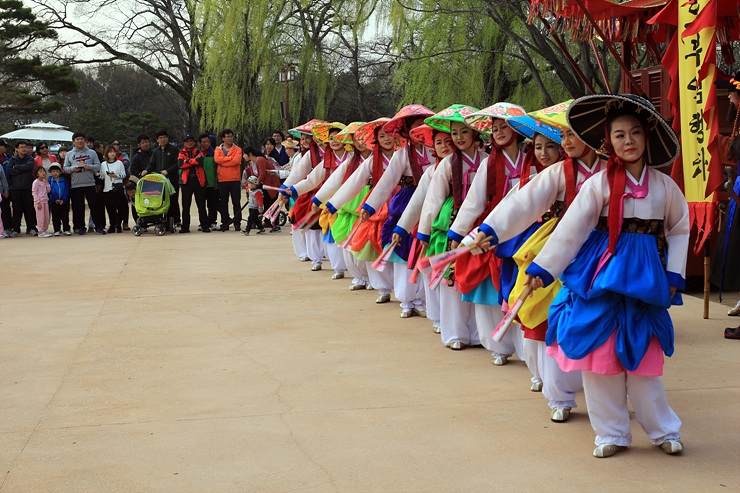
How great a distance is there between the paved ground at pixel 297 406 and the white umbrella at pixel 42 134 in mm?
18238

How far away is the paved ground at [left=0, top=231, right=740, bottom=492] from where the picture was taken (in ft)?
10.9

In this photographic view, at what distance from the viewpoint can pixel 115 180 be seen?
14031 mm

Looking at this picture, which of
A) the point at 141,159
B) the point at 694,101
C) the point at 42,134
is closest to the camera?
the point at 694,101

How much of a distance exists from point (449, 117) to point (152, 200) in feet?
29.8

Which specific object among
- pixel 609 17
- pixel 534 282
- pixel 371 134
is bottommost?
pixel 534 282

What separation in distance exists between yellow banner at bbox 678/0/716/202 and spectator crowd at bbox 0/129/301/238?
28.7 ft

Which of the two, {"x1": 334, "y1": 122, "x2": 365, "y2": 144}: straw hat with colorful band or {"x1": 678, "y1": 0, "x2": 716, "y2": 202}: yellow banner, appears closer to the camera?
{"x1": 678, "y1": 0, "x2": 716, "y2": 202}: yellow banner

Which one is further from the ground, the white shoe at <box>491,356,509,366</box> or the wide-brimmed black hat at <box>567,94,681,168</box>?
the wide-brimmed black hat at <box>567,94,681,168</box>

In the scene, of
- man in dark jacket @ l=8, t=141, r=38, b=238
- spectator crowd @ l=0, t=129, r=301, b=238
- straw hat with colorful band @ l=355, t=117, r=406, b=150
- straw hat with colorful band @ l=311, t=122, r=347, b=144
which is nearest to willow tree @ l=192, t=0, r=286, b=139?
spectator crowd @ l=0, t=129, r=301, b=238

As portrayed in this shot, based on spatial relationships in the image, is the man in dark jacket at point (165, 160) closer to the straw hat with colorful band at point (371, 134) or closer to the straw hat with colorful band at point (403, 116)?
the straw hat with colorful band at point (371, 134)

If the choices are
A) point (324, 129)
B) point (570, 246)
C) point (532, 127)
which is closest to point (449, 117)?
point (532, 127)

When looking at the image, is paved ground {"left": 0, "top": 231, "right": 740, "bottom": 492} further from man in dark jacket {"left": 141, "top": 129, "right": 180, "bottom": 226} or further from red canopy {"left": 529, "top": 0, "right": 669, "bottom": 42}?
man in dark jacket {"left": 141, "top": 129, "right": 180, "bottom": 226}

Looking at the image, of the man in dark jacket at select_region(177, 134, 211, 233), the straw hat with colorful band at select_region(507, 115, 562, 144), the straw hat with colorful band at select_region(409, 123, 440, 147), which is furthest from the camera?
the man in dark jacket at select_region(177, 134, 211, 233)

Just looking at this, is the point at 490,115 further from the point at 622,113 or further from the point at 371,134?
the point at 371,134
